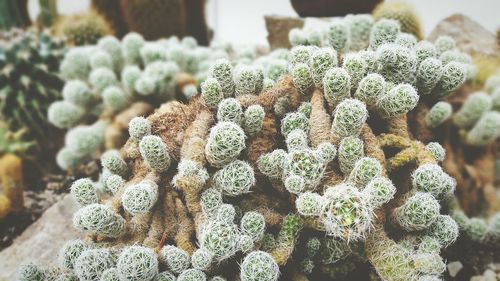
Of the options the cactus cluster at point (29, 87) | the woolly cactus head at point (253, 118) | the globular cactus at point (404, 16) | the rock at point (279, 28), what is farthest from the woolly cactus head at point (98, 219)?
the cactus cluster at point (29, 87)

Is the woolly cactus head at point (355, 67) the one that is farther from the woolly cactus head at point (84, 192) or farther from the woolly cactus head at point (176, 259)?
the woolly cactus head at point (84, 192)

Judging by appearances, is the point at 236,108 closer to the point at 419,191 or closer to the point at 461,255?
the point at 419,191

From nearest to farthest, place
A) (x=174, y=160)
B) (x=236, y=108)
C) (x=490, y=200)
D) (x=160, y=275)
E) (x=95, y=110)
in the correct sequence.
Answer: (x=160, y=275) → (x=236, y=108) → (x=174, y=160) → (x=490, y=200) → (x=95, y=110)

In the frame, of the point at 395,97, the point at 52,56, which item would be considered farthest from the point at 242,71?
the point at 52,56

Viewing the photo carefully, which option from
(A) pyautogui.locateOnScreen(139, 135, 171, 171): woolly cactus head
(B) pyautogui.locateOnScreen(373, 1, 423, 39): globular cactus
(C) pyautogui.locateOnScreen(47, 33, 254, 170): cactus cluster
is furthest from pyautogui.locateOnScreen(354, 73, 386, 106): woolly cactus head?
(B) pyautogui.locateOnScreen(373, 1, 423, 39): globular cactus

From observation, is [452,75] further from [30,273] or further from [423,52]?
[30,273]

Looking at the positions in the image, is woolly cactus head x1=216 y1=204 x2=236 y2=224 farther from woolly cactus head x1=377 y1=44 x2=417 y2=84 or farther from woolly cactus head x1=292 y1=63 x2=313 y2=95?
woolly cactus head x1=377 y1=44 x2=417 y2=84

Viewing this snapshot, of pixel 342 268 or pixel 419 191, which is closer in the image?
pixel 419 191
